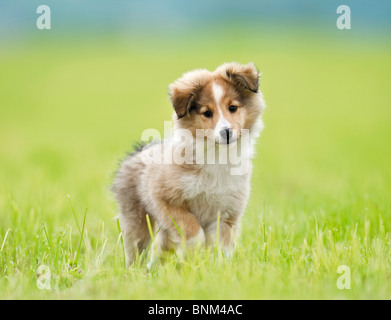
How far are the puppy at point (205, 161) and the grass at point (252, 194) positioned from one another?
31cm

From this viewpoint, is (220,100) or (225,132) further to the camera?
(220,100)

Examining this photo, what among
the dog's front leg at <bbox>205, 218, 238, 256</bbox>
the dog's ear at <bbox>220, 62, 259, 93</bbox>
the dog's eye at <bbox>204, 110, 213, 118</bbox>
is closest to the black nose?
the dog's eye at <bbox>204, 110, 213, 118</bbox>

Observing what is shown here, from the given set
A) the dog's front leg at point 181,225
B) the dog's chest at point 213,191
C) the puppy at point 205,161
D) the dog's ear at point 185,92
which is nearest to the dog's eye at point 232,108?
the puppy at point 205,161

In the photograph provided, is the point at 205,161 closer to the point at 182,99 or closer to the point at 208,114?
the point at 208,114

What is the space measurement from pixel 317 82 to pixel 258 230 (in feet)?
60.5

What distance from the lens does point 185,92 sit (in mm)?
4789

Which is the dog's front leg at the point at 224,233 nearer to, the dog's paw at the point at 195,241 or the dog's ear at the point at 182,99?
the dog's paw at the point at 195,241

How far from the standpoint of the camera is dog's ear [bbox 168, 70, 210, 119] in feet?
15.6

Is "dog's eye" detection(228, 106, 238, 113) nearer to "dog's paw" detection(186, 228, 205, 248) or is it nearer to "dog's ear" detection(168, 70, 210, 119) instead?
"dog's ear" detection(168, 70, 210, 119)

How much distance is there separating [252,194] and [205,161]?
0.94 metres

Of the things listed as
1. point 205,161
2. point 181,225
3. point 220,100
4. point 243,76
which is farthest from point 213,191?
point 243,76
